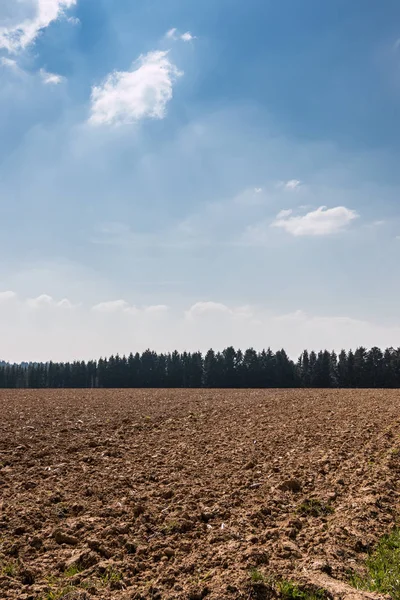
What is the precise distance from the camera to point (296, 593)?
6363 mm

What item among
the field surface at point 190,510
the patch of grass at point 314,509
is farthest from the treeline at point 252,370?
the patch of grass at point 314,509

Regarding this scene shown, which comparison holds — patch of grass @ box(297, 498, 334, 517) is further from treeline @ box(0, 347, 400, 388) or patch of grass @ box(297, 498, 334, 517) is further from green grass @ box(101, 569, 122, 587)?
treeline @ box(0, 347, 400, 388)

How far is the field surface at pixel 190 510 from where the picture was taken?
704 centimetres

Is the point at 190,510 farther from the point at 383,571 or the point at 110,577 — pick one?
the point at 383,571

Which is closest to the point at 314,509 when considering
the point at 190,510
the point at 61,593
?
the point at 190,510

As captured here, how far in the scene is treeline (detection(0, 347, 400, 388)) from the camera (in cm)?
11012

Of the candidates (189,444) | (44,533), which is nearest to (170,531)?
(44,533)

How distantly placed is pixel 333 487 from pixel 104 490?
5.84 meters

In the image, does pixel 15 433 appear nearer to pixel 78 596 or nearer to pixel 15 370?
pixel 78 596

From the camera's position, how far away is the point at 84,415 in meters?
24.9

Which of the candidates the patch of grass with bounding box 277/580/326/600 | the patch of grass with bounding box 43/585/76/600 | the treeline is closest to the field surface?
the patch of grass with bounding box 43/585/76/600

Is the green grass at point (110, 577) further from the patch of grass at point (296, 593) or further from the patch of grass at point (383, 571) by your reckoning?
the patch of grass at point (383, 571)

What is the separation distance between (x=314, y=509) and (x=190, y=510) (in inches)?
110

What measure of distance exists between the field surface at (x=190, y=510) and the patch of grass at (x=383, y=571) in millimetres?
198
